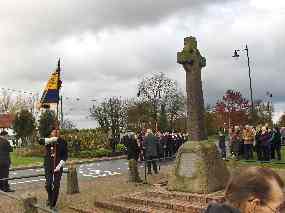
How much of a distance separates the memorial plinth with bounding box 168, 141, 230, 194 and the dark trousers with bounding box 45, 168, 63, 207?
2518 mm

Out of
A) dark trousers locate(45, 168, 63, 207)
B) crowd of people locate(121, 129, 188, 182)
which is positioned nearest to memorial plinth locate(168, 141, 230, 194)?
dark trousers locate(45, 168, 63, 207)

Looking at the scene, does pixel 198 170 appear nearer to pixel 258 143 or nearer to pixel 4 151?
pixel 4 151

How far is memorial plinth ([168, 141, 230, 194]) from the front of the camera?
950 centimetres

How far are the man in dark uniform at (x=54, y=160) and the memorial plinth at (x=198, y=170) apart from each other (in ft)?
8.28

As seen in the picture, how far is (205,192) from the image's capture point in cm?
938

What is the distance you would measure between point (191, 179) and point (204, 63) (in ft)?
9.42

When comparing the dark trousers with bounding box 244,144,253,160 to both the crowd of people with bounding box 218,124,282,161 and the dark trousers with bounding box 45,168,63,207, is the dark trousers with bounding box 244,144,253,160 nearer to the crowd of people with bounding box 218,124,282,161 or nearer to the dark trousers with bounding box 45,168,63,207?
the crowd of people with bounding box 218,124,282,161

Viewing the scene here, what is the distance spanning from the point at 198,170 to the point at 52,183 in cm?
323

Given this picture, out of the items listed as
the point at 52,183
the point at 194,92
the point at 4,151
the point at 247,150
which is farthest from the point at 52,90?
the point at 247,150

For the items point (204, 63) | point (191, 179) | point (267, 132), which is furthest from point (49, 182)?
point (267, 132)

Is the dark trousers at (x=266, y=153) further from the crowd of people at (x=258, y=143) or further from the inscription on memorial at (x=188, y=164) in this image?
the inscription on memorial at (x=188, y=164)

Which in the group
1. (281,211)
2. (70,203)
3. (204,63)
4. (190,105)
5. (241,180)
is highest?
(204,63)

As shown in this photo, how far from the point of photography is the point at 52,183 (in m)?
9.70

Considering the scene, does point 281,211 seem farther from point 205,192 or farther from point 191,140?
point 191,140
